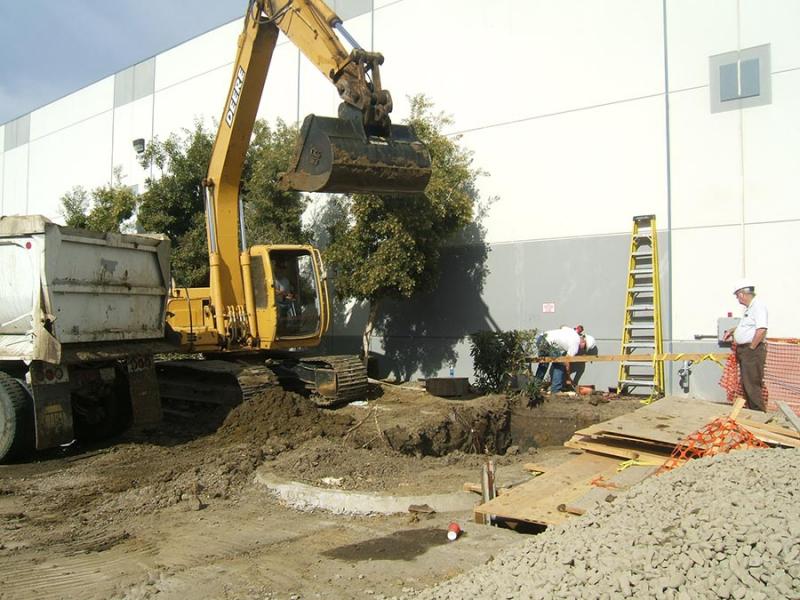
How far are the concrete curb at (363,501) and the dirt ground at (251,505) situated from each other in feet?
0.35

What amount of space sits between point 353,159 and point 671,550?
5678mm

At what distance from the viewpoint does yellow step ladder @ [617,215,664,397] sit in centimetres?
1297

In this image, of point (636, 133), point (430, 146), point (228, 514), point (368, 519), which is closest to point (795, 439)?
point (368, 519)

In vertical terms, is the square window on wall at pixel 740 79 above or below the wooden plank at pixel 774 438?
above

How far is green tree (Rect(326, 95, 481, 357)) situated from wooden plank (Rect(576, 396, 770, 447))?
22.4ft

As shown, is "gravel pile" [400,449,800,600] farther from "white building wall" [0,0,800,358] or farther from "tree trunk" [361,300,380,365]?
"tree trunk" [361,300,380,365]

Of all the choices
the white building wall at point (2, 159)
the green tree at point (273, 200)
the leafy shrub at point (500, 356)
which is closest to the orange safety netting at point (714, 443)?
the leafy shrub at point (500, 356)

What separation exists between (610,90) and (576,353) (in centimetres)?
514

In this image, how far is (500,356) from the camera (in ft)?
44.2

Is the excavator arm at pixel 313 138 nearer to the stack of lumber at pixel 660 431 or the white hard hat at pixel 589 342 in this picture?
the stack of lumber at pixel 660 431

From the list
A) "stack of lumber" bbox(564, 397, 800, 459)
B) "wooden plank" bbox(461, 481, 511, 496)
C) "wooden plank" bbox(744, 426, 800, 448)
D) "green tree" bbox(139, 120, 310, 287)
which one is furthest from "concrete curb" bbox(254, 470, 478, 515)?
"green tree" bbox(139, 120, 310, 287)

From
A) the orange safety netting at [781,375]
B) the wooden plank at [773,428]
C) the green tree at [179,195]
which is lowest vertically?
the wooden plank at [773,428]

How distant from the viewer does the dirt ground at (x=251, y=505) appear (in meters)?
4.94

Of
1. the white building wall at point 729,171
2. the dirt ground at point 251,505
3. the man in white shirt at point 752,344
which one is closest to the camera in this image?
the dirt ground at point 251,505
